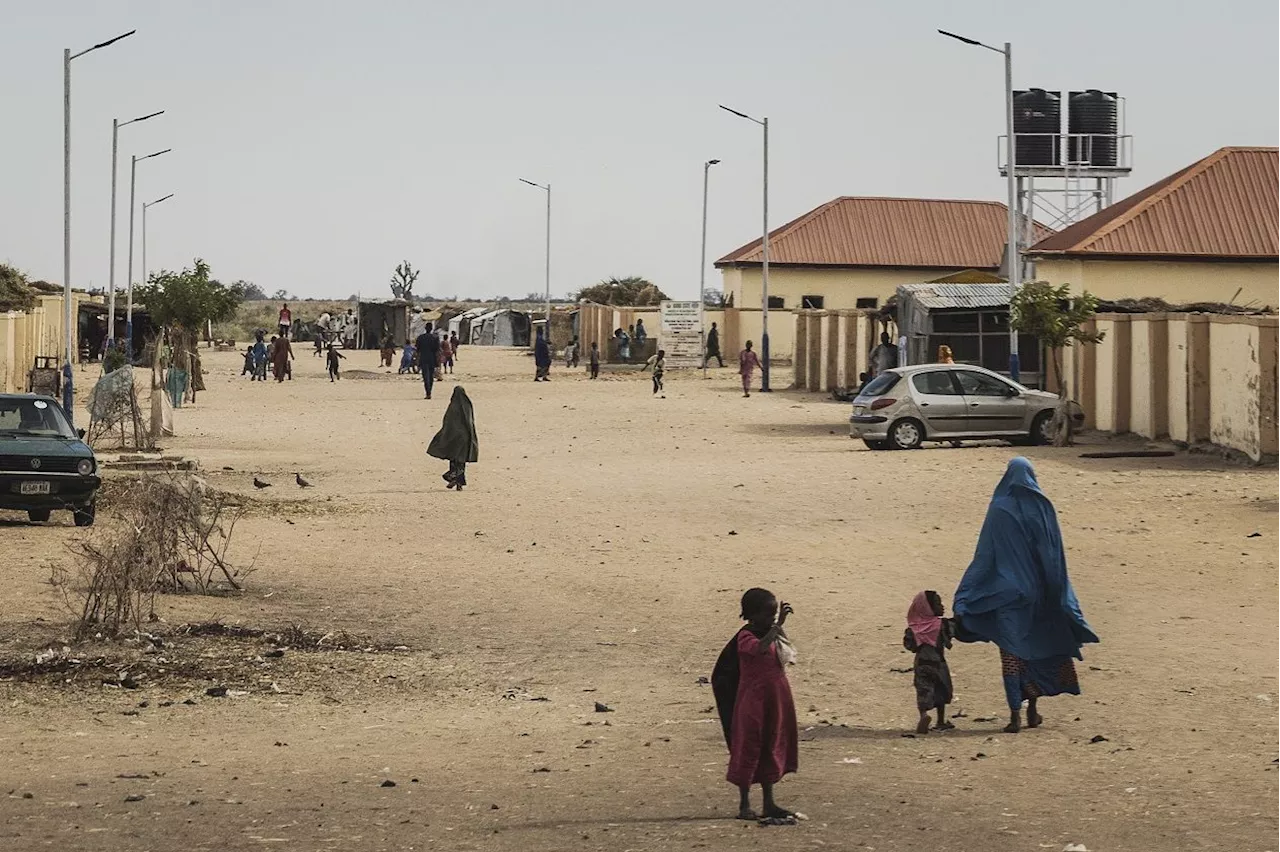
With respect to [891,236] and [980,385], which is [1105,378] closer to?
[980,385]

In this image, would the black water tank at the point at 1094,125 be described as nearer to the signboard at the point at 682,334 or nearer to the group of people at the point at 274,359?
the signboard at the point at 682,334

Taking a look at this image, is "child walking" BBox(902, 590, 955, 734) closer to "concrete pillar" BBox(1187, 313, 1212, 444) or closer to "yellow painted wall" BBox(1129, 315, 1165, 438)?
"concrete pillar" BBox(1187, 313, 1212, 444)

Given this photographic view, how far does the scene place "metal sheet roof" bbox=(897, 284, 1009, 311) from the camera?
41594 millimetres

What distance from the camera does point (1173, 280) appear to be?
4709 cm

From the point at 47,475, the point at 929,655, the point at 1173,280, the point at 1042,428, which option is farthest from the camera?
the point at 1173,280

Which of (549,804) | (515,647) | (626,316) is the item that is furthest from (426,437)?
(626,316)

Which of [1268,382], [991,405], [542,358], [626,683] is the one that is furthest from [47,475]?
[542,358]

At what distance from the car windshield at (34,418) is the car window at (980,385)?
15.5 m

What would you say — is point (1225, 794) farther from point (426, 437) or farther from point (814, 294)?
point (814, 294)

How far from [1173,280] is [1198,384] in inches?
704

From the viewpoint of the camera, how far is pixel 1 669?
12594mm

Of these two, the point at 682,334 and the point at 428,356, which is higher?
the point at 682,334

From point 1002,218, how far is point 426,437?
48158 mm

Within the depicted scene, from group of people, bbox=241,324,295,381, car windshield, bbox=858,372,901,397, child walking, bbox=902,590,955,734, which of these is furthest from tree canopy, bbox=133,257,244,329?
child walking, bbox=902,590,955,734
